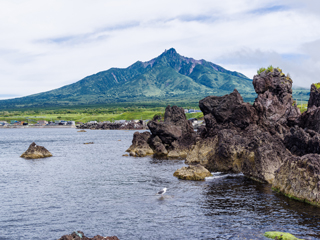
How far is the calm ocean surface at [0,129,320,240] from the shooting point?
29.8m

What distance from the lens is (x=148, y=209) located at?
121 feet

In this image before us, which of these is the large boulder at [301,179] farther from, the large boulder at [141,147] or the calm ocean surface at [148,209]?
the large boulder at [141,147]

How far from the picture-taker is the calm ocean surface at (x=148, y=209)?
2983cm

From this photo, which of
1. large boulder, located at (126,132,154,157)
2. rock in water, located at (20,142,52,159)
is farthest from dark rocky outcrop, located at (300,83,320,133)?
rock in water, located at (20,142,52,159)

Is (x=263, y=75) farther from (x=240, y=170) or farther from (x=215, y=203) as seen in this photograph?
(x=215, y=203)

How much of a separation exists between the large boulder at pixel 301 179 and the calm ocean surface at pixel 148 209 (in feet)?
3.34

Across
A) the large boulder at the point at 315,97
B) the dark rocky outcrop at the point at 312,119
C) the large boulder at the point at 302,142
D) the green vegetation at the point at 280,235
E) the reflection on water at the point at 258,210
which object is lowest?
the reflection on water at the point at 258,210

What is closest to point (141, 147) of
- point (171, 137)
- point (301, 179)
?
point (171, 137)

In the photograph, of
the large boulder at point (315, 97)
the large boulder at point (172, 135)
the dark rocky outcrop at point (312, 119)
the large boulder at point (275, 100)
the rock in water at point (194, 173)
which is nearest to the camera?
the rock in water at point (194, 173)

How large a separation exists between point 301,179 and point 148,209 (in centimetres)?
1759

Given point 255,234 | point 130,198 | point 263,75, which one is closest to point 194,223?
point 255,234

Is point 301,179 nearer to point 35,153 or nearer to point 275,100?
point 275,100

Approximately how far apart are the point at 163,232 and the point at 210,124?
46.5 m

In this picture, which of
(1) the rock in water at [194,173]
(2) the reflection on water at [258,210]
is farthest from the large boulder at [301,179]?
(1) the rock in water at [194,173]
